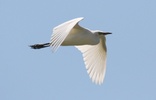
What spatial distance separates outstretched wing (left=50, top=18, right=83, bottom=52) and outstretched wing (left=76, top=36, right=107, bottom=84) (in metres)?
2.43

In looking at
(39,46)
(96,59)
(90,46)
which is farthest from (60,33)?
(90,46)

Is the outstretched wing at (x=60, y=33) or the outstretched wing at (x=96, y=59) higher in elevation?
the outstretched wing at (x=60, y=33)

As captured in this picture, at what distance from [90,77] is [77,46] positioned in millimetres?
902

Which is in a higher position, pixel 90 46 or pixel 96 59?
pixel 90 46

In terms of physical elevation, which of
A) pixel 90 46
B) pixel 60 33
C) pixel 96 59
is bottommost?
pixel 96 59

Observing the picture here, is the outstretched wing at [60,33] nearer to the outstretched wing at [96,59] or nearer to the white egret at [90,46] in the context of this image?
the white egret at [90,46]

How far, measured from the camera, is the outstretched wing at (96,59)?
51.1 ft

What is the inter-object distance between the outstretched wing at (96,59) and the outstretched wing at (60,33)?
2.43m

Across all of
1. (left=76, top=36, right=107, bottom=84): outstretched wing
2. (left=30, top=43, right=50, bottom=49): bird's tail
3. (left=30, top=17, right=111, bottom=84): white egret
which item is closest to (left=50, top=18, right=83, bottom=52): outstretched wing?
(left=30, top=17, right=111, bottom=84): white egret

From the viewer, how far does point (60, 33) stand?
492 inches

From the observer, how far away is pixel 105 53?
15.9 metres

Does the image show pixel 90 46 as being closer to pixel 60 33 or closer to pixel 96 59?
pixel 96 59

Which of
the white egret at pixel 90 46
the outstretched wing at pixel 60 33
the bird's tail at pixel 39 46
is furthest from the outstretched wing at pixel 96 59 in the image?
the outstretched wing at pixel 60 33

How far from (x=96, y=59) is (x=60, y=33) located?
350 cm
